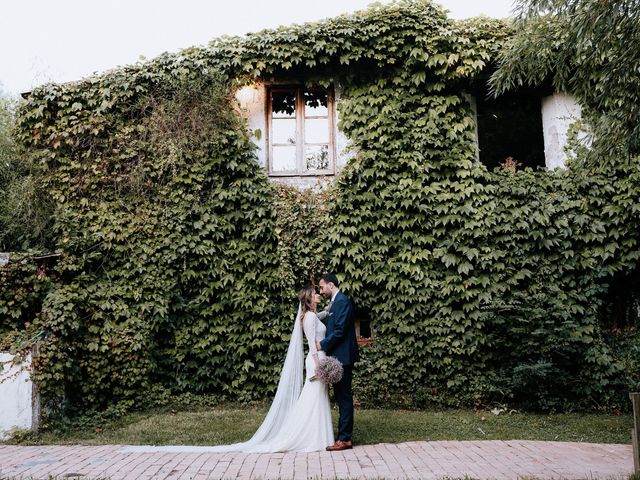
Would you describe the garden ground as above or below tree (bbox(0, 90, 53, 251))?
below

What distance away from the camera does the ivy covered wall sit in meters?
9.57

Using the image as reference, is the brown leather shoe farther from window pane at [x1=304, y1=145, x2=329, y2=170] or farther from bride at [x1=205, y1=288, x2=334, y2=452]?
window pane at [x1=304, y1=145, x2=329, y2=170]

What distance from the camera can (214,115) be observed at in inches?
402

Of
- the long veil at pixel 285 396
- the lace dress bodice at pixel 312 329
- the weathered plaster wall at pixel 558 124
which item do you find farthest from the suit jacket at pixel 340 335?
the weathered plaster wall at pixel 558 124

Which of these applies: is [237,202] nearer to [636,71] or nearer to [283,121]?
[283,121]

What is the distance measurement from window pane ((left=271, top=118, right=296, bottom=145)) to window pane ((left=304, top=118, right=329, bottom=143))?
0.26m

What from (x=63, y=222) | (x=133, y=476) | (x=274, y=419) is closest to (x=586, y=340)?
(x=274, y=419)

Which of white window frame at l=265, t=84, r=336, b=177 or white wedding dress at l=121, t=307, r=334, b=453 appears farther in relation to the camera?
white window frame at l=265, t=84, r=336, b=177

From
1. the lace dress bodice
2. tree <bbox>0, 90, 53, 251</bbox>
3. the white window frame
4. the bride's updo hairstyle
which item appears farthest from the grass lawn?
the white window frame

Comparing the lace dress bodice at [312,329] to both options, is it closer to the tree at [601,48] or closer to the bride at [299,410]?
the bride at [299,410]

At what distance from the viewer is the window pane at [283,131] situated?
35.5 ft

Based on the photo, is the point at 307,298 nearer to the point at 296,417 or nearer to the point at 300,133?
the point at 296,417

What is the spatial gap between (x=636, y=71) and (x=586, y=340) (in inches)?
189

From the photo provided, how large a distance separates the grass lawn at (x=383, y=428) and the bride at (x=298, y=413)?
0.54 m
